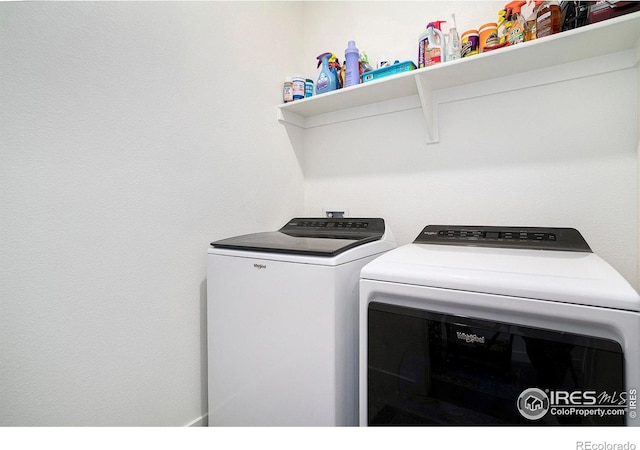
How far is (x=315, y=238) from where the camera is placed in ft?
4.63

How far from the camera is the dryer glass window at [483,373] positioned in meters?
0.71

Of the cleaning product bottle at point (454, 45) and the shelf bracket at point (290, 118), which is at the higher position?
the cleaning product bottle at point (454, 45)

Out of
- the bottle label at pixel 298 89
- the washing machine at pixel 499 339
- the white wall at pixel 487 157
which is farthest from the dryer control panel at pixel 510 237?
the bottle label at pixel 298 89

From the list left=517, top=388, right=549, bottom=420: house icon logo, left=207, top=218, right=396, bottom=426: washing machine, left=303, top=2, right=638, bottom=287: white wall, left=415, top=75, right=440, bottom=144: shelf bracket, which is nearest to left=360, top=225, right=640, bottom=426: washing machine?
left=517, top=388, right=549, bottom=420: house icon logo

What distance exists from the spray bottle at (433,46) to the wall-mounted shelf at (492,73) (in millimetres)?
68

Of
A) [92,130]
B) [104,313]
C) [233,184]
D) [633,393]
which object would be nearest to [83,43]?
[92,130]

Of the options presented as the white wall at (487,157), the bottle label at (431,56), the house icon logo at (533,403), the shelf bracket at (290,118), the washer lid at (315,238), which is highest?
the bottle label at (431,56)

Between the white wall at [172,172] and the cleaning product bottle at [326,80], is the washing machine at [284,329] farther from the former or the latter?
the cleaning product bottle at [326,80]

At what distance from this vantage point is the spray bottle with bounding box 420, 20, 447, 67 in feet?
4.48

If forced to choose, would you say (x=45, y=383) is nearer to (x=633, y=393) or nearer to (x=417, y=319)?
(x=417, y=319)

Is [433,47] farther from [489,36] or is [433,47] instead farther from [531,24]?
[531,24]

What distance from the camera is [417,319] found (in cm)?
91

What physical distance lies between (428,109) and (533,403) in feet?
4.10

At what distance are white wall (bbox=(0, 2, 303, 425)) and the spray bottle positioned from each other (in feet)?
2.97
